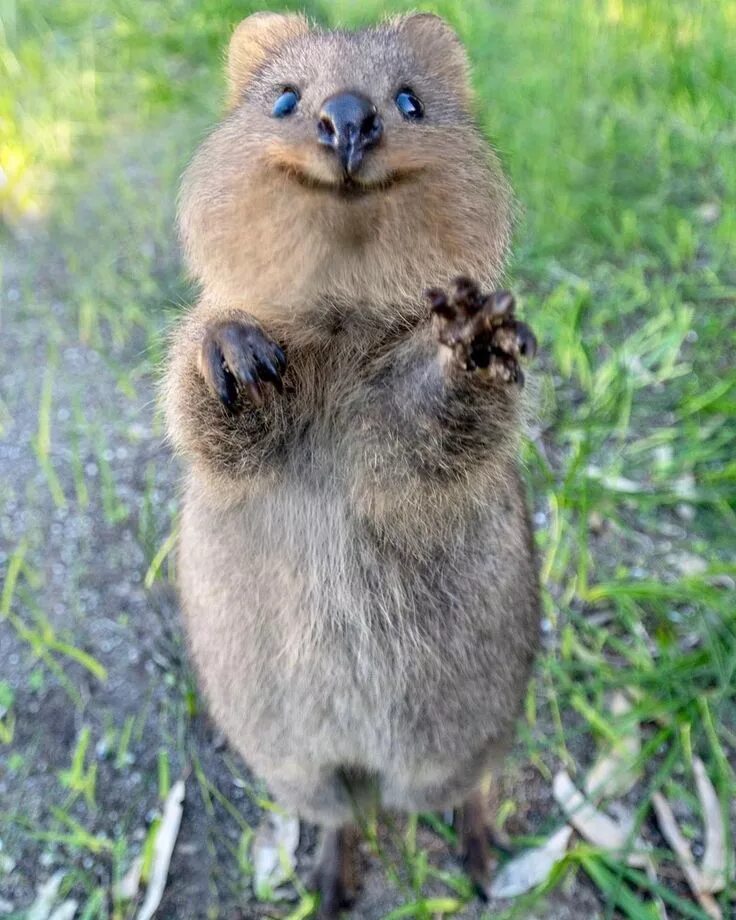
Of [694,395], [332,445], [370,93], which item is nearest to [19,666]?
[332,445]

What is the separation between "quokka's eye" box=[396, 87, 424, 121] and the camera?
196 cm

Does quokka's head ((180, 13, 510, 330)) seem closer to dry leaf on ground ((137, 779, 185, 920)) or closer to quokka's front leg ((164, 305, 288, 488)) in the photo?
quokka's front leg ((164, 305, 288, 488))

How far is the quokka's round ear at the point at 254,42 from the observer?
238 cm

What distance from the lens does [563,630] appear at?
10.8 feet

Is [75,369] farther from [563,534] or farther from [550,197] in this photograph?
[550,197]

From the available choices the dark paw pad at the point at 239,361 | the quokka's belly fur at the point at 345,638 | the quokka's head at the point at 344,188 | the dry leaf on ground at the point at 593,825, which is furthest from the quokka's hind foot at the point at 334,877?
the quokka's head at the point at 344,188

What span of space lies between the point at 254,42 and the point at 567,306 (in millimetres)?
2108

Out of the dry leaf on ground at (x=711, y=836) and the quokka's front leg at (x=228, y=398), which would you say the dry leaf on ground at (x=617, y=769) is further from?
the quokka's front leg at (x=228, y=398)

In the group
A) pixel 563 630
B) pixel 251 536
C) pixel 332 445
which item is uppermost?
pixel 332 445

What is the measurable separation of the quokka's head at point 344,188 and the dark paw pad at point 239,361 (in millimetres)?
151

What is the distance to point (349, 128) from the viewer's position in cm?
164

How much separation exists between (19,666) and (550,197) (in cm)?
335

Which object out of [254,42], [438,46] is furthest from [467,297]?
[254,42]

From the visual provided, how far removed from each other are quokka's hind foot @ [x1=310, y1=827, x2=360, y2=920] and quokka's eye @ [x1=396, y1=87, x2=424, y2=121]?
2011mm
